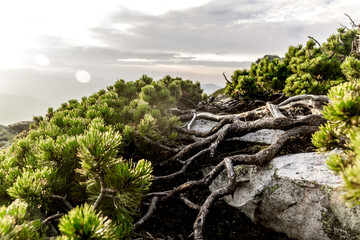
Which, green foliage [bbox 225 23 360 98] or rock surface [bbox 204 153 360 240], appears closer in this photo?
rock surface [bbox 204 153 360 240]

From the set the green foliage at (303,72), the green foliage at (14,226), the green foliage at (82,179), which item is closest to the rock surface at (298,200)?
the green foliage at (82,179)

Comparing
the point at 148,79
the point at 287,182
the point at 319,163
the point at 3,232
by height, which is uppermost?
the point at 148,79

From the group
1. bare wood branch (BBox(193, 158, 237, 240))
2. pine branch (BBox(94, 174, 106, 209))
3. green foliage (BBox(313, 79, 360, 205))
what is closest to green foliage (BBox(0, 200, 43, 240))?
pine branch (BBox(94, 174, 106, 209))

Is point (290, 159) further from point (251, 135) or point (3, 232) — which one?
point (3, 232)

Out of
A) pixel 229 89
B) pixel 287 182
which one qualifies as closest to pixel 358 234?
pixel 287 182

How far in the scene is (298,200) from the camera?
107 inches

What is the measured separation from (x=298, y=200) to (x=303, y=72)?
601 centimetres

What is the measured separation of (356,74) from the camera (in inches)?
192

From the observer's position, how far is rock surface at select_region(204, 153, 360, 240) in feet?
7.84

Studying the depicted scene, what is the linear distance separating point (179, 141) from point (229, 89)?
21.5 feet

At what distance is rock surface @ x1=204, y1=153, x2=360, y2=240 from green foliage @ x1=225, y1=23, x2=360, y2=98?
3.67m

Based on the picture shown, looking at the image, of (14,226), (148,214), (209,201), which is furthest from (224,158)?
(14,226)

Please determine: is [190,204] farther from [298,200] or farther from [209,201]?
[298,200]

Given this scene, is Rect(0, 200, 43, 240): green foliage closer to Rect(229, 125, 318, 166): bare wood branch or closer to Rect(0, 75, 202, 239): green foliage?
Rect(0, 75, 202, 239): green foliage
